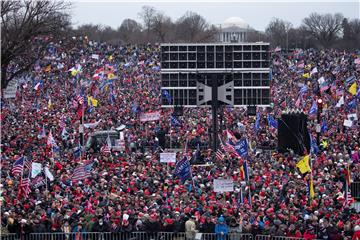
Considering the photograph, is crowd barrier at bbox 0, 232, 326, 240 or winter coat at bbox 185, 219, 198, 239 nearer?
winter coat at bbox 185, 219, 198, 239

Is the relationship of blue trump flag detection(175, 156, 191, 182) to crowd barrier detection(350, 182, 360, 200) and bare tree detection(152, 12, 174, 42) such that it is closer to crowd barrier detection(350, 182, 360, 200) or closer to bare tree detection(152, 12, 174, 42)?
crowd barrier detection(350, 182, 360, 200)

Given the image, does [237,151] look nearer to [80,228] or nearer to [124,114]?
[80,228]

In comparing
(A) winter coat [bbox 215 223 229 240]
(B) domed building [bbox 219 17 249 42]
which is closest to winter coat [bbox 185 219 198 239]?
(A) winter coat [bbox 215 223 229 240]

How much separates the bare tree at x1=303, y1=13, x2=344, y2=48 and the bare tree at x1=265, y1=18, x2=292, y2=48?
4.08 meters

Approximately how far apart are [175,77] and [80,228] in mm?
19199

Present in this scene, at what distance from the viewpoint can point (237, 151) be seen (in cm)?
3145

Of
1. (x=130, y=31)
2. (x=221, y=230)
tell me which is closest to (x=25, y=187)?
(x=221, y=230)

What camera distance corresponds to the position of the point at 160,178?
30625 mm

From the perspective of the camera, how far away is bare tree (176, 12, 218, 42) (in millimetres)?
142600

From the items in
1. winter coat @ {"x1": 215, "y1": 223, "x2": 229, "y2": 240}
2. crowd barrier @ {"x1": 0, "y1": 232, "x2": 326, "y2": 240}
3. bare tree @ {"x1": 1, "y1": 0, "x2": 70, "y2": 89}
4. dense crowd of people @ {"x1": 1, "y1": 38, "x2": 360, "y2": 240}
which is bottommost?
crowd barrier @ {"x1": 0, "y1": 232, "x2": 326, "y2": 240}

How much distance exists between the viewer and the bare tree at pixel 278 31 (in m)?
147

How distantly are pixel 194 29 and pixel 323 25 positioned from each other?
80.1 ft

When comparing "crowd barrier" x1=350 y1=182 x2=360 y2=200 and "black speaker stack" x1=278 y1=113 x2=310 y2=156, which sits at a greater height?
"black speaker stack" x1=278 y1=113 x2=310 y2=156

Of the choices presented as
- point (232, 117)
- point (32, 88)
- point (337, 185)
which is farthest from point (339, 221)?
point (32, 88)
